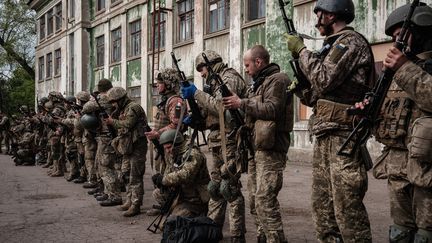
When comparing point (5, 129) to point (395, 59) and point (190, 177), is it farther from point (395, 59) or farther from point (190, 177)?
point (395, 59)

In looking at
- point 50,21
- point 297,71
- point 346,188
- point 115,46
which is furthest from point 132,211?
point 50,21

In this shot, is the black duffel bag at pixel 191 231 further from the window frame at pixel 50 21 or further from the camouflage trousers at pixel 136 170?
the window frame at pixel 50 21

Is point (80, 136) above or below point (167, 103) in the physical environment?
below

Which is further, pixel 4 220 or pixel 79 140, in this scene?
pixel 79 140

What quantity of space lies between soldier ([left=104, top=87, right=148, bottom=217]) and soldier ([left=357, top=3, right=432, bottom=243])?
13.7 feet

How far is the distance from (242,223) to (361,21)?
7.87m

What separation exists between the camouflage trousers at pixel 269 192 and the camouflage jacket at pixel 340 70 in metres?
0.88

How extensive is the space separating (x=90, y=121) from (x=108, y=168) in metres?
0.98

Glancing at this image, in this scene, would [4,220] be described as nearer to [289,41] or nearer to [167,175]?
[167,175]

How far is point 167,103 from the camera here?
20.0 ft

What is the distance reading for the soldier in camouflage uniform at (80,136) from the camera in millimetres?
9445

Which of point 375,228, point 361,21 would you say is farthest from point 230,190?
point 361,21

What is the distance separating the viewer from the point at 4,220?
20.4 feet

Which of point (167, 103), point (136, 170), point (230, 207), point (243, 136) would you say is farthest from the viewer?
point (136, 170)
